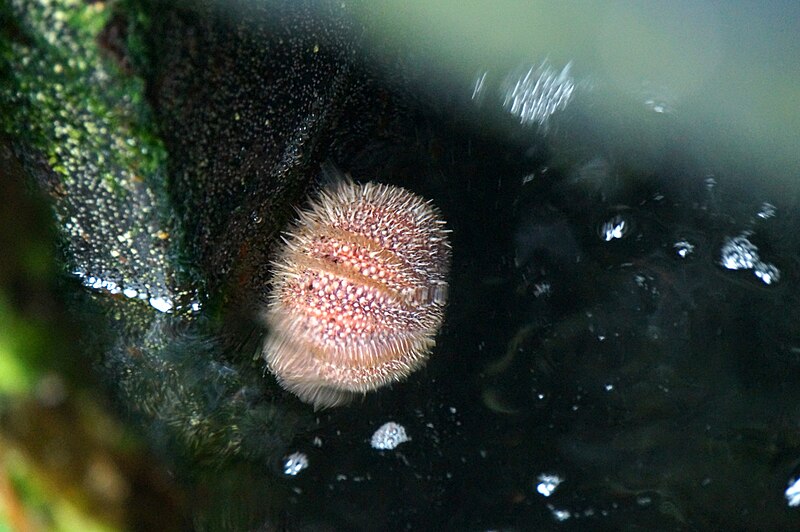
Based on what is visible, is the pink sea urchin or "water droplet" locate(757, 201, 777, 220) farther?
"water droplet" locate(757, 201, 777, 220)

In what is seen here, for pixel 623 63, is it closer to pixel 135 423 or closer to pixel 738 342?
pixel 738 342

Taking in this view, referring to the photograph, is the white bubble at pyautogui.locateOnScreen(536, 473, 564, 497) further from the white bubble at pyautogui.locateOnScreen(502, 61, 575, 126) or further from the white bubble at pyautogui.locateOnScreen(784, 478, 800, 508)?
the white bubble at pyautogui.locateOnScreen(502, 61, 575, 126)

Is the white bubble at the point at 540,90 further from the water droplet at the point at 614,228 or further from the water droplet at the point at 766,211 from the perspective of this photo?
the water droplet at the point at 766,211

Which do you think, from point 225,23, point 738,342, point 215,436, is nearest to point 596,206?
point 738,342

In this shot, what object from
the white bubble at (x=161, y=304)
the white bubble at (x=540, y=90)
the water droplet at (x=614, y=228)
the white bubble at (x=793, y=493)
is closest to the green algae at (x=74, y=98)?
the white bubble at (x=161, y=304)

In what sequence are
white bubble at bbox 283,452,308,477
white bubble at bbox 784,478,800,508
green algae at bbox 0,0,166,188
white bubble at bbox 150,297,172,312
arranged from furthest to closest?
white bubble at bbox 283,452,308,477
white bubble at bbox 784,478,800,508
white bubble at bbox 150,297,172,312
green algae at bbox 0,0,166,188

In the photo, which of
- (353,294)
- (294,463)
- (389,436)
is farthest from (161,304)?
(389,436)

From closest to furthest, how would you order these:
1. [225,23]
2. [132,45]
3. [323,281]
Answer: [132,45], [225,23], [323,281]

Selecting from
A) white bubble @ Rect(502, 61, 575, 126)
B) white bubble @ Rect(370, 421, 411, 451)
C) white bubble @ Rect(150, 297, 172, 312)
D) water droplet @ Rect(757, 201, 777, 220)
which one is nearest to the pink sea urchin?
white bubble @ Rect(370, 421, 411, 451)
